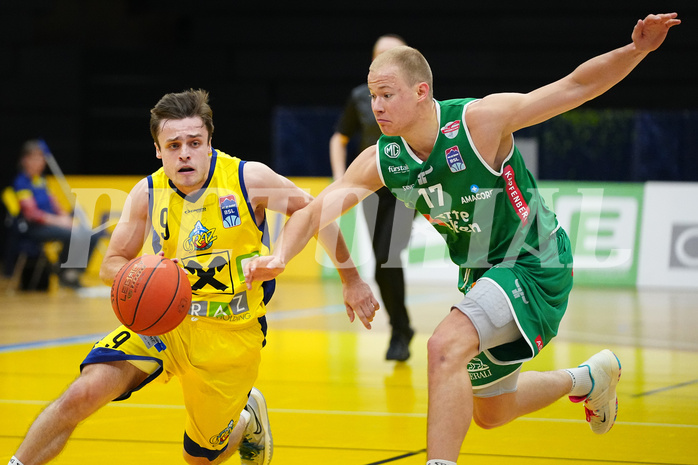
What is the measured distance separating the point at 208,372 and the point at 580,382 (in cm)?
167

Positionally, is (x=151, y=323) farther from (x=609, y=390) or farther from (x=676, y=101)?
(x=676, y=101)

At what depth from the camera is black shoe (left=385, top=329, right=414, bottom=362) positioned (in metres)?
6.58

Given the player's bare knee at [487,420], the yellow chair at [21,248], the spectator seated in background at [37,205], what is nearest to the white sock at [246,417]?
the player's bare knee at [487,420]

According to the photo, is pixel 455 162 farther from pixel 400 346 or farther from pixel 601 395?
pixel 400 346

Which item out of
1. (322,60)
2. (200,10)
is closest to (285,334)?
(322,60)

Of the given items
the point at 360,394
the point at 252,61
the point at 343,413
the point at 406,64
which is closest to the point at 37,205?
the point at 252,61

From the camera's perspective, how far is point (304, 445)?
4395mm

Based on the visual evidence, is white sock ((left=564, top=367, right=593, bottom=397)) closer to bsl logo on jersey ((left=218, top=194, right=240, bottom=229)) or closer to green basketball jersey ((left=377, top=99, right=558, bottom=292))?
green basketball jersey ((left=377, top=99, right=558, bottom=292))

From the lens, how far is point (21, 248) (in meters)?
11.2

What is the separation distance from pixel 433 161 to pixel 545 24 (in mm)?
11305

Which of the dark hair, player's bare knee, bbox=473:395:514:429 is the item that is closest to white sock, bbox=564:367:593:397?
player's bare knee, bbox=473:395:514:429

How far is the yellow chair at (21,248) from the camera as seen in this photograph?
11.2 m

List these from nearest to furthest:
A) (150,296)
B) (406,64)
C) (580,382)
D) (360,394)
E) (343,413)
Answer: (150,296) < (406,64) < (580,382) < (343,413) < (360,394)

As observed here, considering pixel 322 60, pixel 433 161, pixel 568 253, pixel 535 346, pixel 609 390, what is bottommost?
pixel 609 390
